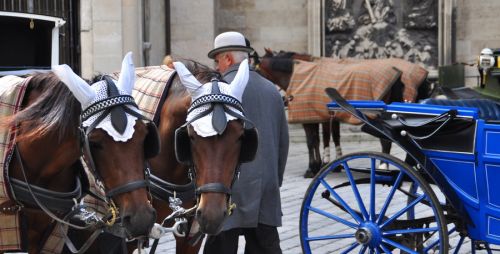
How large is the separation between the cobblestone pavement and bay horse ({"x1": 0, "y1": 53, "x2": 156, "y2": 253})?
3427 mm

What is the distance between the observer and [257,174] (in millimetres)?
5297

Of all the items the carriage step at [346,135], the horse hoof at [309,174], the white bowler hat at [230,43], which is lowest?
the horse hoof at [309,174]

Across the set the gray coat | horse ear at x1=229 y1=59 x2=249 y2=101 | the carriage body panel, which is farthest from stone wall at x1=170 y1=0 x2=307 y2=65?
horse ear at x1=229 y1=59 x2=249 y2=101

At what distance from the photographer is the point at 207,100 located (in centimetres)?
419

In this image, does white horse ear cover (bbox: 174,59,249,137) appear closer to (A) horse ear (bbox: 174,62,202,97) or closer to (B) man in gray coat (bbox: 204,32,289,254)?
(A) horse ear (bbox: 174,62,202,97)

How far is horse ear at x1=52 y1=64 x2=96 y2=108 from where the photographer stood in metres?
3.78

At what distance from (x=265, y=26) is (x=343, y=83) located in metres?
5.58

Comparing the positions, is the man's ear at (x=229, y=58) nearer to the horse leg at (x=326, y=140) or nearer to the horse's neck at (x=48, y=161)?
the horse's neck at (x=48, y=161)

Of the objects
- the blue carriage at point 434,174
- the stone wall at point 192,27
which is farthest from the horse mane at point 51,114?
the stone wall at point 192,27

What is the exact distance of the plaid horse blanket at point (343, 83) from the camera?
11891mm

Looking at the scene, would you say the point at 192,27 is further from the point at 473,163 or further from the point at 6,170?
the point at 6,170

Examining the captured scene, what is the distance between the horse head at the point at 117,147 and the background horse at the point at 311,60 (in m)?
8.24

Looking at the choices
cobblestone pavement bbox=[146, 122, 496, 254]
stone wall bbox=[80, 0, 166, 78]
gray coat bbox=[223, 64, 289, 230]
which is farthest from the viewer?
stone wall bbox=[80, 0, 166, 78]

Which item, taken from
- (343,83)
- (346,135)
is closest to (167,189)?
(343,83)
